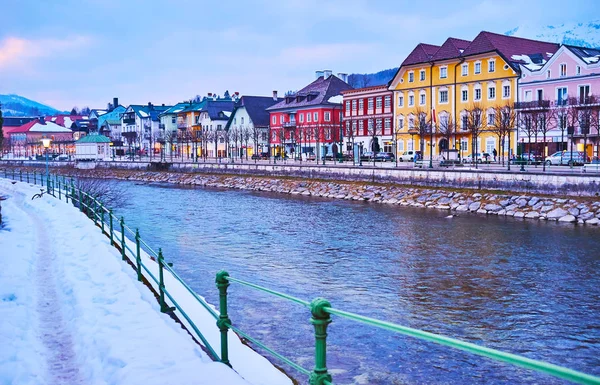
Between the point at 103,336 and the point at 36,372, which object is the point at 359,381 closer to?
the point at 103,336

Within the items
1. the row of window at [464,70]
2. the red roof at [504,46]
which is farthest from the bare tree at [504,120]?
the red roof at [504,46]

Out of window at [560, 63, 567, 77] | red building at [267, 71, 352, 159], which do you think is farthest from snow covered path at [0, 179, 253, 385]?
red building at [267, 71, 352, 159]

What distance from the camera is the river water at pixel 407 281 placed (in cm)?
1039

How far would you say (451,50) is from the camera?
57.5 metres

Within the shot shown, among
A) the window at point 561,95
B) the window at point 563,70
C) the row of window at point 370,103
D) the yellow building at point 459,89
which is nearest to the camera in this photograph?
the window at point 561,95

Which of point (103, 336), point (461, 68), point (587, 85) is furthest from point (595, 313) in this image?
point (461, 68)

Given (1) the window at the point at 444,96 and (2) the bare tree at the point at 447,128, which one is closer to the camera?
(2) the bare tree at the point at 447,128

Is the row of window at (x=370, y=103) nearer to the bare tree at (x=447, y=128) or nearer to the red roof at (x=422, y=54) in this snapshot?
the red roof at (x=422, y=54)

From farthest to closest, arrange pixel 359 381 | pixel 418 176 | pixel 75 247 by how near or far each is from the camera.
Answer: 1. pixel 418 176
2. pixel 75 247
3. pixel 359 381

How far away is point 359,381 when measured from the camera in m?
9.22

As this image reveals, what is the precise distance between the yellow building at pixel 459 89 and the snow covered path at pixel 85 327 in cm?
4047

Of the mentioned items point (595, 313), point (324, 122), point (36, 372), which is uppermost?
point (324, 122)

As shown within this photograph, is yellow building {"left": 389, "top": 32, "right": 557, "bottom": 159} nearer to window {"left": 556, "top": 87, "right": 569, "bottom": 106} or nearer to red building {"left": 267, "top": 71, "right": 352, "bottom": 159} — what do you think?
window {"left": 556, "top": 87, "right": 569, "bottom": 106}

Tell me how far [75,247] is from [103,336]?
7377 mm
